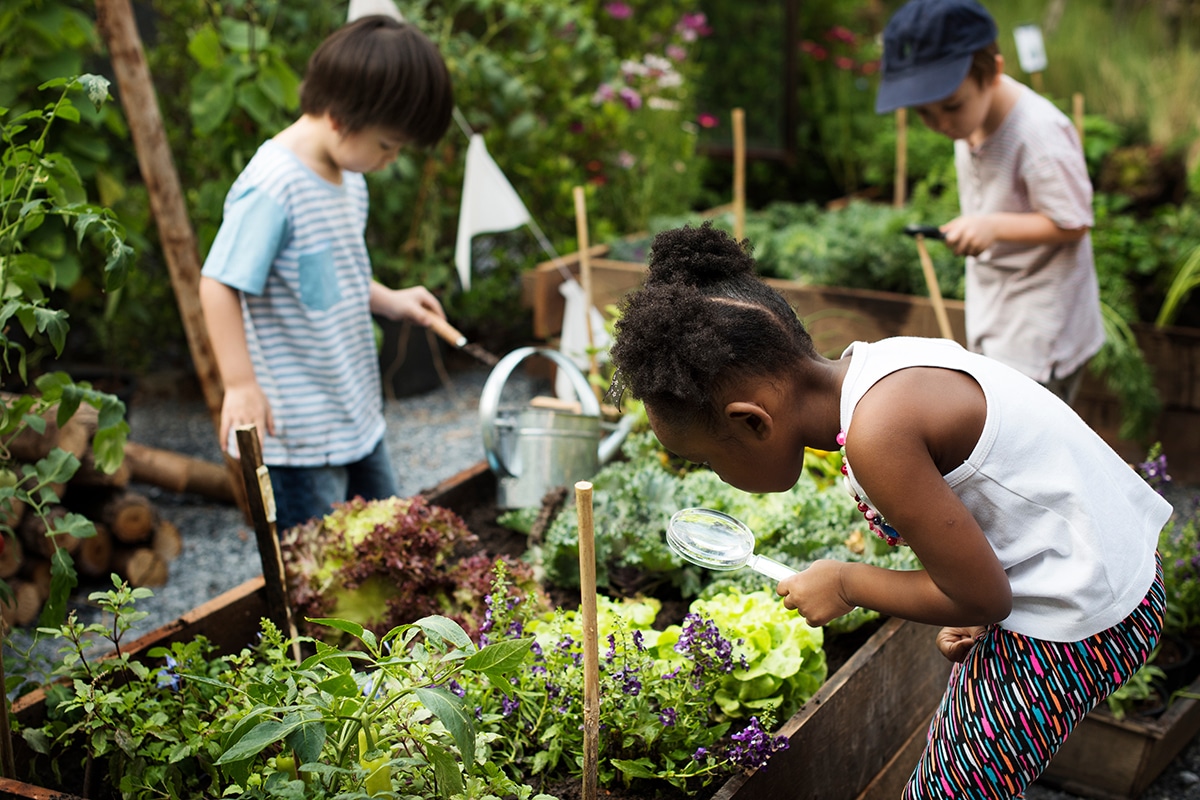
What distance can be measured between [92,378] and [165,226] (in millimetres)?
1524

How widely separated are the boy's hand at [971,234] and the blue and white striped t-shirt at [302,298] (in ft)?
5.08

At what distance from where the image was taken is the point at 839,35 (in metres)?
7.12

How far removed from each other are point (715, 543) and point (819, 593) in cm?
23

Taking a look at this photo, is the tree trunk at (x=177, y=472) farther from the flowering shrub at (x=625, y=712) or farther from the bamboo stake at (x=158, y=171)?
the flowering shrub at (x=625, y=712)

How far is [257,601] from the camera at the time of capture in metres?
Answer: 2.15

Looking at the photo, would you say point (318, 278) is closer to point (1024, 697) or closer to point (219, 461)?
point (1024, 697)

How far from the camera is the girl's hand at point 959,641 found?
1.58m

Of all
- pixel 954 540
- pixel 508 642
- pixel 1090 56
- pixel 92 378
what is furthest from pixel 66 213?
pixel 1090 56

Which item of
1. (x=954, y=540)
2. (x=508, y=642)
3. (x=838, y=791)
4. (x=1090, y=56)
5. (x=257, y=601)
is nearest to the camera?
(x=954, y=540)

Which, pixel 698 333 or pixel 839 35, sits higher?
pixel 839 35

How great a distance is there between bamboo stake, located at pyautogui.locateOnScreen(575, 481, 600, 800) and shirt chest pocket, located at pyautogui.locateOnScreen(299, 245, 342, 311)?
1.29 meters

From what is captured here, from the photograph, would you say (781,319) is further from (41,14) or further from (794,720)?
(41,14)

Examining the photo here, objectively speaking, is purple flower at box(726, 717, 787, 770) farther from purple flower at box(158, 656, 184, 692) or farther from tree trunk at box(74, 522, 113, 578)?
tree trunk at box(74, 522, 113, 578)

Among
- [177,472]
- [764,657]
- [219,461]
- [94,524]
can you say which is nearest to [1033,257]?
[764,657]
